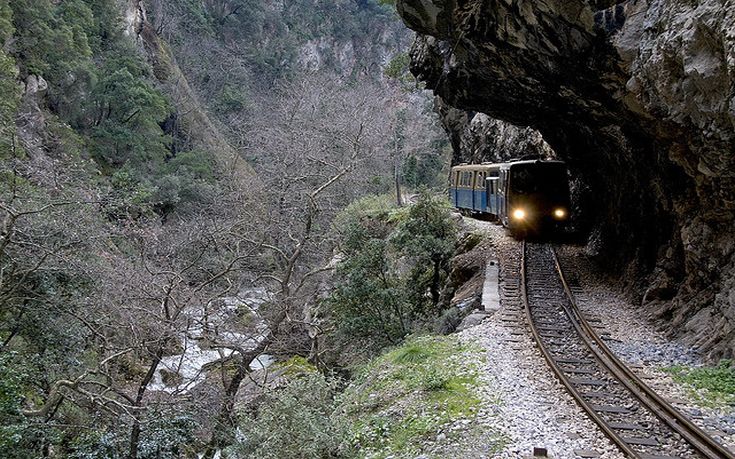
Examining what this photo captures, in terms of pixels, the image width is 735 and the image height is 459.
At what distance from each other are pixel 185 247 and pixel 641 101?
15712 millimetres

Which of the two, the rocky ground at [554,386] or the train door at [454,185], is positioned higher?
the train door at [454,185]

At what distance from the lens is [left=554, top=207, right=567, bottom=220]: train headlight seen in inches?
769

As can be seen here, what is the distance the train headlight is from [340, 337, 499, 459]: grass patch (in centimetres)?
1006

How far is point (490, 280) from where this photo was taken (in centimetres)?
1470

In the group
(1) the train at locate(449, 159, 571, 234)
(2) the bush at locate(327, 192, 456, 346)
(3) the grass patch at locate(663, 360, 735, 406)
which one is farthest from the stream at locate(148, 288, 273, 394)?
(3) the grass patch at locate(663, 360, 735, 406)

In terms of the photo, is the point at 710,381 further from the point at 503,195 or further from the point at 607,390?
the point at 503,195

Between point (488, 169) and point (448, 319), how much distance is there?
32.7 ft

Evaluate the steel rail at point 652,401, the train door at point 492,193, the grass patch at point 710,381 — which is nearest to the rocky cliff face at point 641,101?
the grass patch at point 710,381

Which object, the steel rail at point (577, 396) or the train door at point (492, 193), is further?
the train door at point (492, 193)

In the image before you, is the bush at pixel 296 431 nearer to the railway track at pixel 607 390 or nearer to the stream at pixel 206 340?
the railway track at pixel 607 390

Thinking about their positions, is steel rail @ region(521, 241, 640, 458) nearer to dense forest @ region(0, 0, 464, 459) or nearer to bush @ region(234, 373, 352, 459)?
dense forest @ region(0, 0, 464, 459)

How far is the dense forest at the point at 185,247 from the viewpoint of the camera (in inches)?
442

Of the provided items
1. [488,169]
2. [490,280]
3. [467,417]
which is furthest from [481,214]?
[467,417]

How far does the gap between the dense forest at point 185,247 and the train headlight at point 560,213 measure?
4.64 meters
